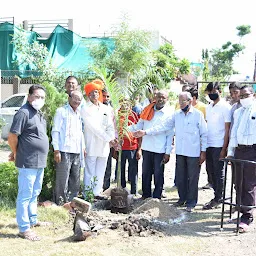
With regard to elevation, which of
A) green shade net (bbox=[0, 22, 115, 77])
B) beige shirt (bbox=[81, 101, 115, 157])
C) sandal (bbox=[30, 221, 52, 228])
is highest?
green shade net (bbox=[0, 22, 115, 77])

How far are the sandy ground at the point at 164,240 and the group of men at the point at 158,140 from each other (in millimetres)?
388

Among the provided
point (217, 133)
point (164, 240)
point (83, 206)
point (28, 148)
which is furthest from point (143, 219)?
point (217, 133)

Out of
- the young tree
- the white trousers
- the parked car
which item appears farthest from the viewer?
the young tree

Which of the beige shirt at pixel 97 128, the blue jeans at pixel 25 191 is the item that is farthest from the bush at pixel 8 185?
the blue jeans at pixel 25 191

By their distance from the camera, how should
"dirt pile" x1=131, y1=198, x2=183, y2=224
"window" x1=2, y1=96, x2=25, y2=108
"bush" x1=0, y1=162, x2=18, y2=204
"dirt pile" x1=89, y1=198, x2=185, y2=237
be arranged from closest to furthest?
"dirt pile" x1=89, y1=198, x2=185, y2=237 → "dirt pile" x1=131, y1=198, x2=183, y2=224 → "bush" x1=0, y1=162, x2=18, y2=204 → "window" x1=2, y1=96, x2=25, y2=108

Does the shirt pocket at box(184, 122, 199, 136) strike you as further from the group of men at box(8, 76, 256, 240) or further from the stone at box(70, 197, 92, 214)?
the stone at box(70, 197, 92, 214)

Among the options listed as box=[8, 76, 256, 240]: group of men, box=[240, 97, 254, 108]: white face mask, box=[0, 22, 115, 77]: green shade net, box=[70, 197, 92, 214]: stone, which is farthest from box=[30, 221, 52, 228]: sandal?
box=[0, 22, 115, 77]: green shade net

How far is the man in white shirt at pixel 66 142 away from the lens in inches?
252

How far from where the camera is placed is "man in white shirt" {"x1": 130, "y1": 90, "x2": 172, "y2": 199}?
7.15 m

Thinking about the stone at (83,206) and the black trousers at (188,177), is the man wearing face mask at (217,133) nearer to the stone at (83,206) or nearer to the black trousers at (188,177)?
the black trousers at (188,177)

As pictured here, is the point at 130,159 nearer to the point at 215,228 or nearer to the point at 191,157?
the point at 191,157

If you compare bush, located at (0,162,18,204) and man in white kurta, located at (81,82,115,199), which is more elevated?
man in white kurta, located at (81,82,115,199)

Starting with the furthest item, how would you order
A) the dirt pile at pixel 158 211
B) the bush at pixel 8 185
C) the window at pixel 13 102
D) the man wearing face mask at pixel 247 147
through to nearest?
1. the window at pixel 13 102
2. the bush at pixel 8 185
3. the dirt pile at pixel 158 211
4. the man wearing face mask at pixel 247 147

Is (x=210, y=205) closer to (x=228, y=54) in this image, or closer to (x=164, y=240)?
(x=164, y=240)
